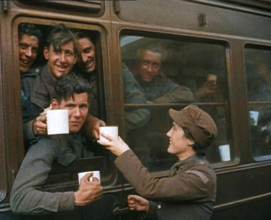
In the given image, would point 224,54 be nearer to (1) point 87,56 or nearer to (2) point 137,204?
(1) point 87,56

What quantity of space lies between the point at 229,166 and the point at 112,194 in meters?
1.22

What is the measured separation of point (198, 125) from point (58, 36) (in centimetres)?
109

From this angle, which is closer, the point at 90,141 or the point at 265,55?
the point at 90,141

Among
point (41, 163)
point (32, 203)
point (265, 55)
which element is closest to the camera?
point (32, 203)

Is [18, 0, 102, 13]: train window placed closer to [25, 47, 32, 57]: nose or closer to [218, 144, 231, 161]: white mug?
[25, 47, 32, 57]: nose

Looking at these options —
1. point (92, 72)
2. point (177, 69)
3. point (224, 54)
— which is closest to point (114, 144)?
point (92, 72)

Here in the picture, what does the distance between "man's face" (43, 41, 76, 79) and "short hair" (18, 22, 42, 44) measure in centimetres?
11

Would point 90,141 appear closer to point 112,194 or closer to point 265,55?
point 112,194

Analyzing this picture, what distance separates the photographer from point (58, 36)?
7.10ft

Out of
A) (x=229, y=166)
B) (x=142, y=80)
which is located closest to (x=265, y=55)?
(x=229, y=166)

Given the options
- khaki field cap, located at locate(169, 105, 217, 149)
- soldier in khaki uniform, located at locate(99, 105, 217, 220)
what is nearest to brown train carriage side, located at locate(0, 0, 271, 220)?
soldier in khaki uniform, located at locate(99, 105, 217, 220)

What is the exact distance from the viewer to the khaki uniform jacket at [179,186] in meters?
1.89

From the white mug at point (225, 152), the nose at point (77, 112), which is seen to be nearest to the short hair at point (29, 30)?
the nose at point (77, 112)

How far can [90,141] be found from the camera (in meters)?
2.33
